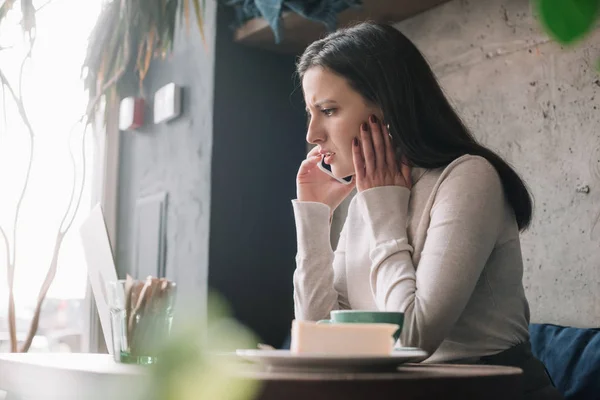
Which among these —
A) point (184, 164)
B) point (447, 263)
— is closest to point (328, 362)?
point (447, 263)

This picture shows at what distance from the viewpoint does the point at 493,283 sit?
1.29 meters

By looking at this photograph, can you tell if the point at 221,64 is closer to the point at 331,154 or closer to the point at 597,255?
the point at 331,154

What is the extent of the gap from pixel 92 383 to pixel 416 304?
61cm

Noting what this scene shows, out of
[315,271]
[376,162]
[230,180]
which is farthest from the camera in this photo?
[230,180]

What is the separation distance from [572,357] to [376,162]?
62 cm

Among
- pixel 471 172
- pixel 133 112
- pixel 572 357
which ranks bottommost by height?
pixel 572 357

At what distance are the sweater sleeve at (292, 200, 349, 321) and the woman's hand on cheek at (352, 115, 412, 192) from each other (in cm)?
19

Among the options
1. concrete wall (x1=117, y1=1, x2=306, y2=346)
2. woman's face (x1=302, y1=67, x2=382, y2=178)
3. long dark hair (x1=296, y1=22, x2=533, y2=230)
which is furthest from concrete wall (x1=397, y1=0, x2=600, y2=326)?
concrete wall (x1=117, y1=1, x2=306, y2=346)

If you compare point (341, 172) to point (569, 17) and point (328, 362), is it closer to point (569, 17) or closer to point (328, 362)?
point (328, 362)

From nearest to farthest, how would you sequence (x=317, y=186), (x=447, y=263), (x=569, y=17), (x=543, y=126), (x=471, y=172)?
(x=569, y=17), (x=447, y=263), (x=471, y=172), (x=317, y=186), (x=543, y=126)

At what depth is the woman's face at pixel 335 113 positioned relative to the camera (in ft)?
5.05

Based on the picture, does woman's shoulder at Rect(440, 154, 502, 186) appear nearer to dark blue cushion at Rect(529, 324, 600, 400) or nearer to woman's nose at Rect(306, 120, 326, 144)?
woman's nose at Rect(306, 120, 326, 144)

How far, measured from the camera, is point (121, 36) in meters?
2.71

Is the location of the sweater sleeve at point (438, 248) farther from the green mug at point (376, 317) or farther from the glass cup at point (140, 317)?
the glass cup at point (140, 317)
